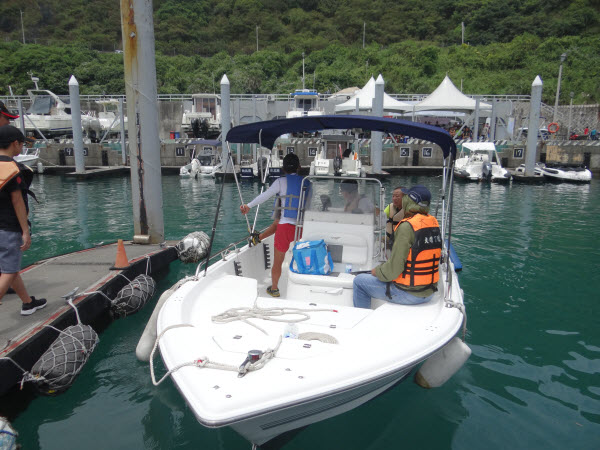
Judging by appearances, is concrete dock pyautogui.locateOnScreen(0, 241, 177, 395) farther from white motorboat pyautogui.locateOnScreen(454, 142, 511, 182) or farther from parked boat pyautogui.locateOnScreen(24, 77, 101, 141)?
parked boat pyautogui.locateOnScreen(24, 77, 101, 141)

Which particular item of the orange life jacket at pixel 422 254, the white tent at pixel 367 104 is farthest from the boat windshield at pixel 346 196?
the white tent at pixel 367 104

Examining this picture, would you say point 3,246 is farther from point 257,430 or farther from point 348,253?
point 348,253

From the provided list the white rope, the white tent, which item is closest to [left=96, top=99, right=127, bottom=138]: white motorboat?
the white tent

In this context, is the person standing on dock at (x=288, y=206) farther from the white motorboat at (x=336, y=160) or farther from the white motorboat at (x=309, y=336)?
the white motorboat at (x=336, y=160)

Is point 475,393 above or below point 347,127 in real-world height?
below

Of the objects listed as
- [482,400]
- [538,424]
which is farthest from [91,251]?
[538,424]

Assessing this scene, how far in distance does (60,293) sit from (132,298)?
0.83 meters

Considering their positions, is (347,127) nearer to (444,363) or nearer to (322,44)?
(444,363)

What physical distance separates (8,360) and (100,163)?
2375cm

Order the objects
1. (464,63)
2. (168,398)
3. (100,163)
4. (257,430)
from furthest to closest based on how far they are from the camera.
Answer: (464,63)
(100,163)
(168,398)
(257,430)

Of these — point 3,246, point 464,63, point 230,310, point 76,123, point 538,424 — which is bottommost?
point 538,424

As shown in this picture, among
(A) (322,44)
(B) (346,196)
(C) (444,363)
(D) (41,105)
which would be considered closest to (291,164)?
(B) (346,196)

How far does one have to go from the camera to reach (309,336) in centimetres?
324

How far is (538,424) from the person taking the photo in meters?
3.76
